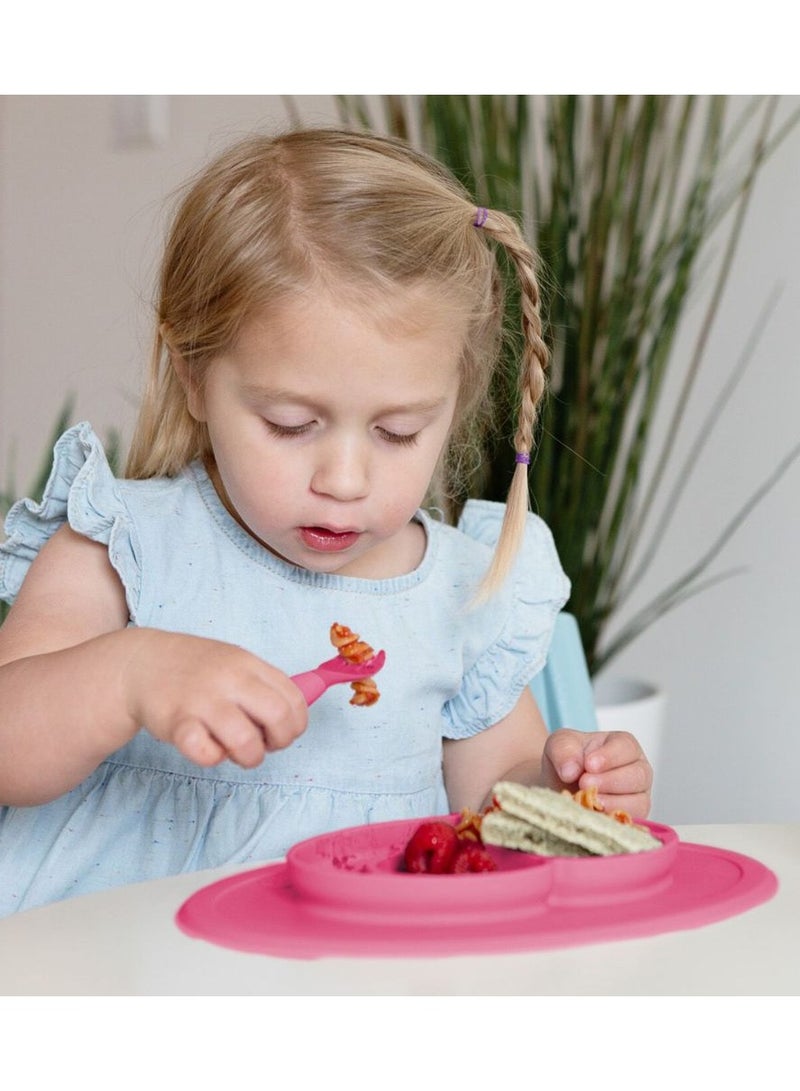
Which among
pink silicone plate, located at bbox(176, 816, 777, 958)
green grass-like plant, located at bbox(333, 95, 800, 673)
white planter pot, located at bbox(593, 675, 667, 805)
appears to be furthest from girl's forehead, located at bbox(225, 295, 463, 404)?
white planter pot, located at bbox(593, 675, 667, 805)

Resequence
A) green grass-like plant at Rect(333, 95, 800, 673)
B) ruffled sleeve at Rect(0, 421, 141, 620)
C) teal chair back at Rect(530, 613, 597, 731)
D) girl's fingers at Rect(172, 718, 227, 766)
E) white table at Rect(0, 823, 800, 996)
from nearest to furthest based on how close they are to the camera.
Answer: white table at Rect(0, 823, 800, 996) → girl's fingers at Rect(172, 718, 227, 766) → ruffled sleeve at Rect(0, 421, 141, 620) → teal chair back at Rect(530, 613, 597, 731) → green grass-like plant at Rect(333, 95, 800, 673)

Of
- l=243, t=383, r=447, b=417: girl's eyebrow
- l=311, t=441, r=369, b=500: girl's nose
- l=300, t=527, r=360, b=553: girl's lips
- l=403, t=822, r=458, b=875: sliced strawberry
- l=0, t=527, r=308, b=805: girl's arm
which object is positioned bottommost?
l=403, t=822, r=458, b=875: sliced strawberry

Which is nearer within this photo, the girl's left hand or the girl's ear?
the girl's left hand

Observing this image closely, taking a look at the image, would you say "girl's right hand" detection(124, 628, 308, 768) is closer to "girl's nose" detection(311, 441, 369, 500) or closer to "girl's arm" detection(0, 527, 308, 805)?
"girl's arm" detection(0, 527, 308, 805)

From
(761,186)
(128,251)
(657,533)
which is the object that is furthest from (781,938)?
(128,251)

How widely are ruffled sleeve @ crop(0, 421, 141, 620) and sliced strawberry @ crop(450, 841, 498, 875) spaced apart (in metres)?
0.43

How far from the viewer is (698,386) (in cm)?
244

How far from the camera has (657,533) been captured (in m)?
2.31

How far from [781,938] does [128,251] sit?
2509mm

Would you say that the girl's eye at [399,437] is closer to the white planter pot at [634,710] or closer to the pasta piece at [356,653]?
the pasta piece at [356,653]

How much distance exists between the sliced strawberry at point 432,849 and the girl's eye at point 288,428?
329 mm

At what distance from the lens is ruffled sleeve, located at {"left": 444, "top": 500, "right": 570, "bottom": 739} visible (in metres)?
1.22

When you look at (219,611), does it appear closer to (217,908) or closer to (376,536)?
(376,536)

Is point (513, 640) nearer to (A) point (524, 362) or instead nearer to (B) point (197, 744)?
(A) point (524, 362)
